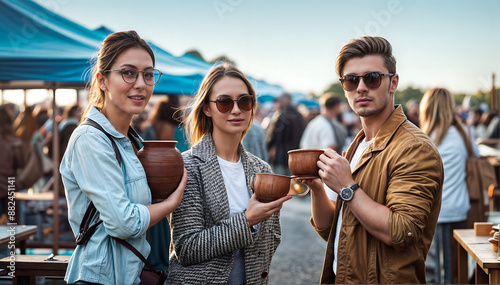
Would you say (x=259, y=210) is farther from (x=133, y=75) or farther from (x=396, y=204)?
(x=133, y=75)

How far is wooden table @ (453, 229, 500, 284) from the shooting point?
270 centimetres

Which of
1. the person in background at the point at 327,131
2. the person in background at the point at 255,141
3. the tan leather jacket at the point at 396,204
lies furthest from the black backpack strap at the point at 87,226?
the person in background at the point at 327,131

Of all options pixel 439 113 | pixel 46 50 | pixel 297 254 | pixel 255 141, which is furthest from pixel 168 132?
pixel 439 113

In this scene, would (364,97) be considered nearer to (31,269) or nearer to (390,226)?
(390,226)

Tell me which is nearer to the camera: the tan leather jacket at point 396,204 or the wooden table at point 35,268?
the tan leather jacket at point 396,204

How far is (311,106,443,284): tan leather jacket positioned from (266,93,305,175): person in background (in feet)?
25.7

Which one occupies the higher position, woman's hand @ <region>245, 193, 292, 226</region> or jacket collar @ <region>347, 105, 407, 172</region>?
jacket collar @ <region>347, 105, 407, 172</region>

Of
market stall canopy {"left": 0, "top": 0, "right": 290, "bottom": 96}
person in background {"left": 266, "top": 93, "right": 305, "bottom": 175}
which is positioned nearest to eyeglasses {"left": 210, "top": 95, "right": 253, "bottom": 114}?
market stall canopy {"left": 0, "top": 0, "right": 290, "bottom": 96}

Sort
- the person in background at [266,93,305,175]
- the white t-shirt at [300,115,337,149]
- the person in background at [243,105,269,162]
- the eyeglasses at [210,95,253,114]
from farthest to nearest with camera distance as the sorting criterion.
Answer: the person in background at [266,93,305,175] < the white t-shirt at [300,115,337,149] < the person in background at [243,105,269,162] < the eyeglasses at [210,95,253,114]

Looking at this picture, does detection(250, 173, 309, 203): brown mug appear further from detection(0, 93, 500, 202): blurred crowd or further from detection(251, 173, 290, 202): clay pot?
detection(0, 93, 500, 202): blurred crowd

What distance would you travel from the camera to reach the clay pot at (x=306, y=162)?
217 cm

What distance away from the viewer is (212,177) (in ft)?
7.72

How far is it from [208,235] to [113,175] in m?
0.54

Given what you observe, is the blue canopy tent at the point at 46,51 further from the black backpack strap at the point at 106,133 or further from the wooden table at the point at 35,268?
the black backpack strap at the point at 106,133
